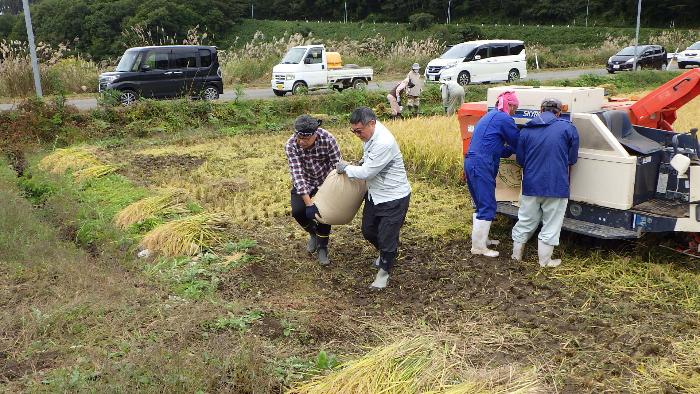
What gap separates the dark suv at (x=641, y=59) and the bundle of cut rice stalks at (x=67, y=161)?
901 inches

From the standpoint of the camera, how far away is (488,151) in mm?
5820

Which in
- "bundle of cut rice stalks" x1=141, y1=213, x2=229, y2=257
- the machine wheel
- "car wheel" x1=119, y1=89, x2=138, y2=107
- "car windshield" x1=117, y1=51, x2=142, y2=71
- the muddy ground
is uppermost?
"car windshield" x1=117, y1=51, x2=142, y2=71

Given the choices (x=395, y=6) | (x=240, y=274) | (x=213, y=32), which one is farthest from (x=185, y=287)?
(x=395, y=6)

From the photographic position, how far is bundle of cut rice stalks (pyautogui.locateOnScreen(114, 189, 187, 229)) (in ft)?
23.2

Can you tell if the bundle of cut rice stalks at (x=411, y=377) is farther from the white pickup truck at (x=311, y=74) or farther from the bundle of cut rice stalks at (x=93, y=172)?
the white pickup truck at (x=311, y=74)

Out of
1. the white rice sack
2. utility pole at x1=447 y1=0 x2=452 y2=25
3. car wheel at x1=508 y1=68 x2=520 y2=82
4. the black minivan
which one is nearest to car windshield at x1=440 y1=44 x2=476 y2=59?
car wheel at x1=508 y1=68 x2=520 y2=82

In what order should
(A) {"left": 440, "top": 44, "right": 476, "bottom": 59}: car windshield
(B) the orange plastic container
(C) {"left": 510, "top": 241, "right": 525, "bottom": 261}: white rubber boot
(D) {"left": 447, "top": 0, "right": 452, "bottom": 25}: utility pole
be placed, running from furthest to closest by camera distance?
(D) {"left": 447, "top": 0, "right": 452, "bottom": 25}: utility pole
(A) {"left": 440, "top": 44, "right": 476, "bottom": 59}: car windshield
(B) the orange plastic container
(C) {"left": 510, "top": 241, "right": 525, "bottom": 261}: white rubber boot

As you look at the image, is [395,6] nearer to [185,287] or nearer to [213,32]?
[213,32]

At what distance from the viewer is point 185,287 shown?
5285mm

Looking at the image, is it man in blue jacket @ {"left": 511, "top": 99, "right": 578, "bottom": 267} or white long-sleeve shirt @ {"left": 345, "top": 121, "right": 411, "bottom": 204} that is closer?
A: white long-sleeve shirt @ {"left": 345, "top": 121, "right": 411, "bottom": 204}

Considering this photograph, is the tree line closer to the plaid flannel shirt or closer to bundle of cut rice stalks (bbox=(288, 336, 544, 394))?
the plaid flannel shirt

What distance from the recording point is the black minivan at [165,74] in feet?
52.6

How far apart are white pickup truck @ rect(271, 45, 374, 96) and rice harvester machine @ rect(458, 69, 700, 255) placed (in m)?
12.8

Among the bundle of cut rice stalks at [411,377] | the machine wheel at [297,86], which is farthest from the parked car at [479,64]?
the bundle of cut rice stalks at [411,377]
